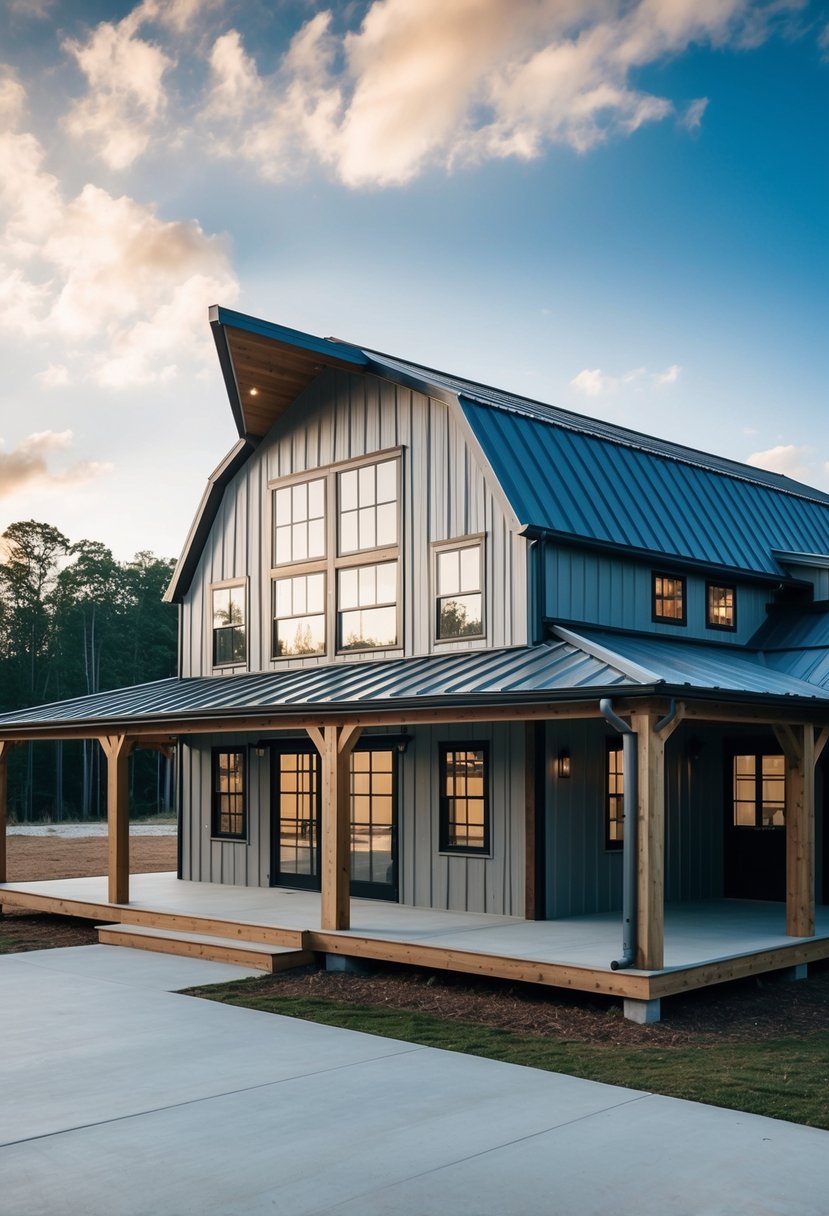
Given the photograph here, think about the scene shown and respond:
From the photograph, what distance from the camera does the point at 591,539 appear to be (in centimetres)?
1297

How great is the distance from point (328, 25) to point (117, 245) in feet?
17.9

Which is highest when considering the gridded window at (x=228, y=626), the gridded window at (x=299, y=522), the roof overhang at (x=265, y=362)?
the roof overhang at (x=265, y=362)

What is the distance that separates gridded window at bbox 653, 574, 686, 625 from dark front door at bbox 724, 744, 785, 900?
186 centimetres

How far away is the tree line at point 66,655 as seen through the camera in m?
51.0

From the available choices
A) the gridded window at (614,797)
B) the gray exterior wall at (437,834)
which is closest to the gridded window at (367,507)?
the gray exterior wall at (437,834)

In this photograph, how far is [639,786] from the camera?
365 inches

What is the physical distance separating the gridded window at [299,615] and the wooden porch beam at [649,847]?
6803 millimetres

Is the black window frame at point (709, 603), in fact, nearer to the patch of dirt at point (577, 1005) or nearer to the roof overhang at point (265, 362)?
the patch of dirt at point (577, 1005)

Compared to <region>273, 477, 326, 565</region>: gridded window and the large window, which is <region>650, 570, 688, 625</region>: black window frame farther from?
<region>273, 477, 326, 565</region>: gridded window

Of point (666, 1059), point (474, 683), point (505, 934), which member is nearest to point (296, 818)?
point (505, 934)

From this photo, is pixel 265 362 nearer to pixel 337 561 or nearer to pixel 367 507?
pixel 367 507

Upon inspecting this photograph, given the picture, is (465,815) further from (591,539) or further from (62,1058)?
(62,1058)

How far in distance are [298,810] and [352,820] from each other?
3.80ft

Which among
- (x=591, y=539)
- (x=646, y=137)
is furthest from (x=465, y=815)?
(x=646, y=137)
